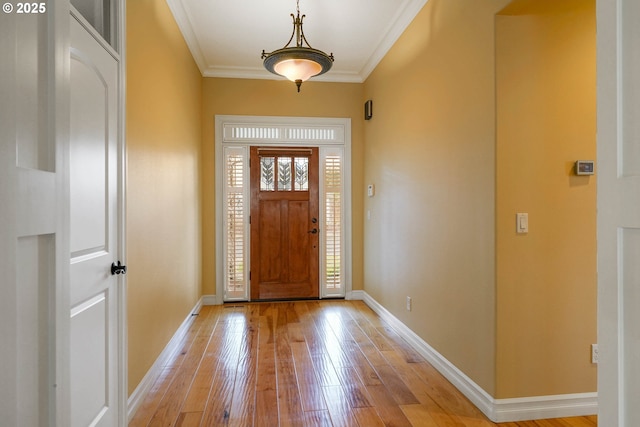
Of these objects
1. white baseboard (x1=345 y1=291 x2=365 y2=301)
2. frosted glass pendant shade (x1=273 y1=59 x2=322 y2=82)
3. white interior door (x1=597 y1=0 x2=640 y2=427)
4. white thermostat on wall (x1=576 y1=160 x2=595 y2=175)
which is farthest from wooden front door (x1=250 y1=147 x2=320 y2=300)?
white interior door (x1=597 y1=0 x2=640 y2=427)

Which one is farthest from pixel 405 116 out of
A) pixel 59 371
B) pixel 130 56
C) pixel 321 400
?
pixel 59 371

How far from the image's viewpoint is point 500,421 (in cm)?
200

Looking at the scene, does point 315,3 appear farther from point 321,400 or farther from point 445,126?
point 321,400

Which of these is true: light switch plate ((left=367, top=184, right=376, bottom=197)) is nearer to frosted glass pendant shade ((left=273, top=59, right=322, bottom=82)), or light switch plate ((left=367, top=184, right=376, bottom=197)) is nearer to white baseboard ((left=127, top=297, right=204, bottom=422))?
frosted glass pendant shade ((left=273, top=59, right=322, bottom=82))

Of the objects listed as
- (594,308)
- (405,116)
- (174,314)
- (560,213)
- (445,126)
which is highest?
(405,116)

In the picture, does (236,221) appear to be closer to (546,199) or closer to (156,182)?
(156,182)

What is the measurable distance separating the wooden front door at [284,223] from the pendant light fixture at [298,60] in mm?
1681

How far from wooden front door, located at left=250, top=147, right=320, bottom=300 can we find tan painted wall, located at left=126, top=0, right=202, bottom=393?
1.02 meters

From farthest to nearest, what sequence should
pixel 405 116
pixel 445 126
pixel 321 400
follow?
1. pixel 405 116
2. pixel 445 126
3. pixel 321 400

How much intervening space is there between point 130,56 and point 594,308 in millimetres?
3130

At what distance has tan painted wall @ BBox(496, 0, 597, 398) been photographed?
2.00 m

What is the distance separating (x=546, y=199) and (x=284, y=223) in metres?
3.22

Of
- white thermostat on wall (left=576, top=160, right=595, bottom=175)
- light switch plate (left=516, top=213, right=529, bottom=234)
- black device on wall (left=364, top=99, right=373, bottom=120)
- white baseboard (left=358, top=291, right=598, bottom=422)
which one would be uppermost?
black device on wall (left=364, top=99, right=373, bottom=120)

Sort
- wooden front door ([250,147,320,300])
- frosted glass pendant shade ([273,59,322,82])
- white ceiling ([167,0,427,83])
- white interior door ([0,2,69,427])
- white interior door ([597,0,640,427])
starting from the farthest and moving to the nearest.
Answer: wooden front door ([250,147,320,300]) → white ceiling ([167,0,427,83]) → frosted glass pendant shade ([273,59,322,82]) → white interior door ([597,0,640,427]) → white interior door ([0,2,69,427])
